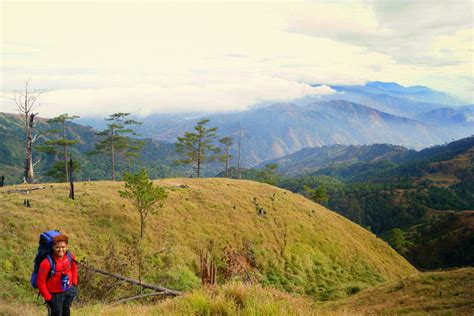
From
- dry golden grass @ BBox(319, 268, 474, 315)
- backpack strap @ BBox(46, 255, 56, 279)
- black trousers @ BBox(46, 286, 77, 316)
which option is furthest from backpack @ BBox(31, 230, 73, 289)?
dry golden grass @ BBox(319, 268, 474, 315)

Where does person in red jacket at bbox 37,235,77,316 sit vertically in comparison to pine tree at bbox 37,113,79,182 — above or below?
below

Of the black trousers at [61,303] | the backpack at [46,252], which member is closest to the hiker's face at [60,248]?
the backpack at [46,252]

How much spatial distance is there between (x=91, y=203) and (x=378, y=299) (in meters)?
21.9

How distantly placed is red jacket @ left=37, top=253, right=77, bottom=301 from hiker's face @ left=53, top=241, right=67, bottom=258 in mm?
171

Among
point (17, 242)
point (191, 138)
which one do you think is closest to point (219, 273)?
point (17, 242)

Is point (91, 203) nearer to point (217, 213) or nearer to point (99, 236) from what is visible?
point (99, 236)

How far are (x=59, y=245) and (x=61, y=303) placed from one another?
1398 millimetres

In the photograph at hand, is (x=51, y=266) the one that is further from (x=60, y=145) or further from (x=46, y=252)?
(x=60, y=145)

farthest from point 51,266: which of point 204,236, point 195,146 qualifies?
point 195,146

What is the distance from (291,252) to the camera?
30.9 metres

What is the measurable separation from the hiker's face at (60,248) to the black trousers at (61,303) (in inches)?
34.8

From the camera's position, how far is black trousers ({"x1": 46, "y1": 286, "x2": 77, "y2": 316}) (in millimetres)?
6645

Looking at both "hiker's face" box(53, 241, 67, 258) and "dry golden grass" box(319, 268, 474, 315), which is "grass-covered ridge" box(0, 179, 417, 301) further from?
"hiker's face" box(53, 241, 67, 258)

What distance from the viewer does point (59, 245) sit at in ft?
21.3
